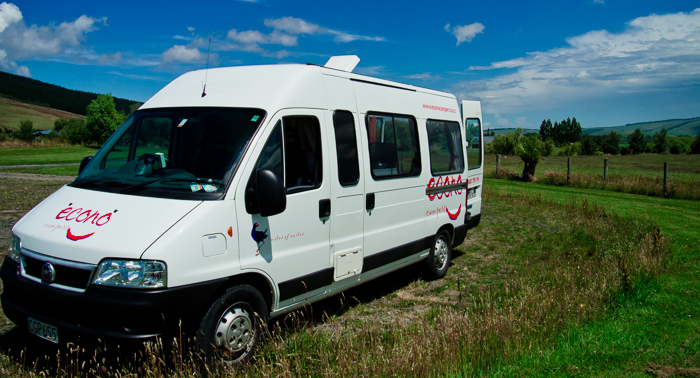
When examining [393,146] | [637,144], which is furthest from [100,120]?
[637,144]

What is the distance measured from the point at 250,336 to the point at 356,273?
5.83ft

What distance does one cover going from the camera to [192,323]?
12.9 ft

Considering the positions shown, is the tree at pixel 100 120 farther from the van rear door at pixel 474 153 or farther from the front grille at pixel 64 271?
the front grille at pixel 64 271

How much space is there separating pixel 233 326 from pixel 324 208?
61.9 inches

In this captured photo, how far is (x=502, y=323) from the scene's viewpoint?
192 inches

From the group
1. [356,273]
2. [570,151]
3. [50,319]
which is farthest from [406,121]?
[570,151]

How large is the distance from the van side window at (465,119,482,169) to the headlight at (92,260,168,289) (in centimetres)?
663

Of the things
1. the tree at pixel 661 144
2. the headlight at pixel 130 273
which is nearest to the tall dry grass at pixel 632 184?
the headlight at pixel 130 273

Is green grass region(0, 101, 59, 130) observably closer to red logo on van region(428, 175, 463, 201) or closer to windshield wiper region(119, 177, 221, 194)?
red logo on van region(428, 175, 463, 201)

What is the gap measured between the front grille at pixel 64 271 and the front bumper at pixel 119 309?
3.1 inches

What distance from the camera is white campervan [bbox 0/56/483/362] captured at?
3.80 metres

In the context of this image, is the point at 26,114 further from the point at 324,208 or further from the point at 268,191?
the point at 268,191

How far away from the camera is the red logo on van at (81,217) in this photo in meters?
3.99

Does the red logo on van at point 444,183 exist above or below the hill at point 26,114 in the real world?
below
